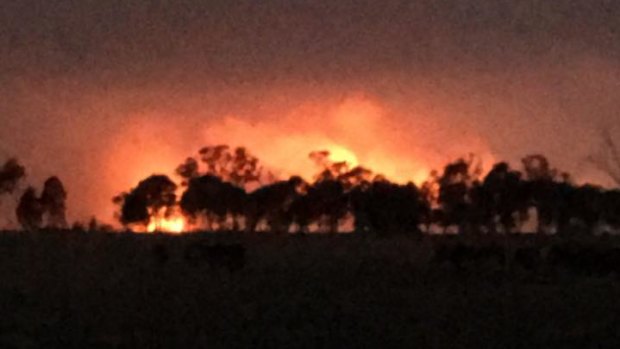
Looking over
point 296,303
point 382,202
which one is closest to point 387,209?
point 382,202

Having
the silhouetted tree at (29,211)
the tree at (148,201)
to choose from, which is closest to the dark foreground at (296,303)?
the silhouetted tree at (29,211)

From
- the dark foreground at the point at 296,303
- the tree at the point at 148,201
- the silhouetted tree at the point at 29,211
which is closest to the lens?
the dark foreground at the point at 296,303

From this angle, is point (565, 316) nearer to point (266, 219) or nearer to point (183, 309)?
point (183, 309)

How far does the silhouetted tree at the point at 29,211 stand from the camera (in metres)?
80.8

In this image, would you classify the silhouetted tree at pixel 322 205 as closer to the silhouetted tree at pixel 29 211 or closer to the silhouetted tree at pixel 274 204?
the silhouetted tree at pixel 274 204

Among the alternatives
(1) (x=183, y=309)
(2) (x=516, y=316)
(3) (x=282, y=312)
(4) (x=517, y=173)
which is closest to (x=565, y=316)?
(2) (x=516, y=316)

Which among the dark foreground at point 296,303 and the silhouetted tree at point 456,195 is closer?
the dark foreground at point 296,303

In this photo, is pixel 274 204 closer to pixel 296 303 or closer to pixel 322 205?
pixel 322 205

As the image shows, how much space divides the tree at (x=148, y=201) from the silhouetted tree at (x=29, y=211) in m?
14.1

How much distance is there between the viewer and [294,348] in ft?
78.1

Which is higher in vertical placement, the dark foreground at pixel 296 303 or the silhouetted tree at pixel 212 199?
the silhouetted tree at pixel 212 199

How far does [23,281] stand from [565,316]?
14.7m

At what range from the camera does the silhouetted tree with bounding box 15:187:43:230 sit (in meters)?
80.8

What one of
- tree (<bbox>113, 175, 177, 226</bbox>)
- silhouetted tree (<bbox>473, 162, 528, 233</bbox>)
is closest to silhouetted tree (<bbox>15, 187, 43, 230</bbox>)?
tree (<bbox>113, 175, 177, 226</bbox>)
